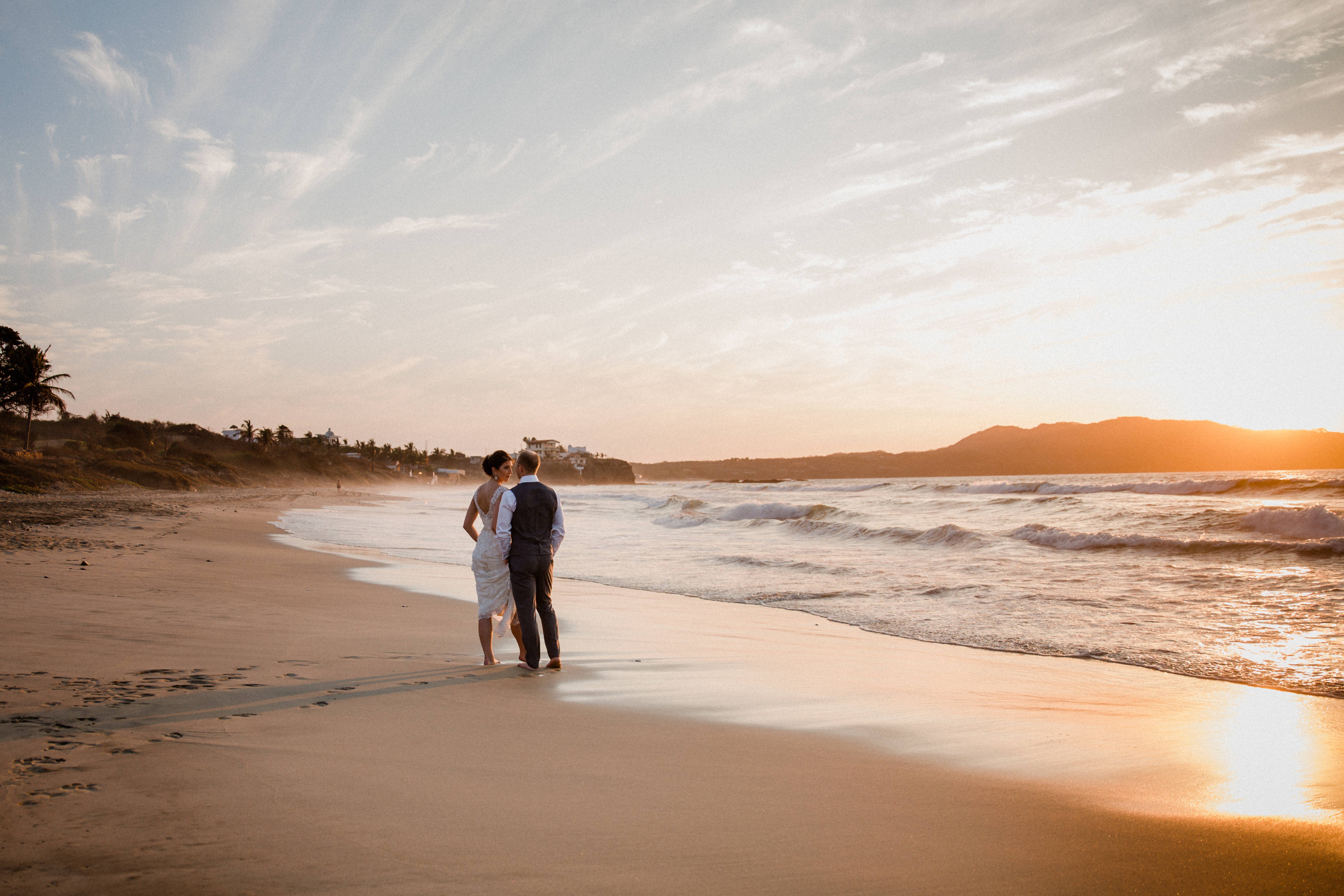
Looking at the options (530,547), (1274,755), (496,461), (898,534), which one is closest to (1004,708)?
(1274,755)

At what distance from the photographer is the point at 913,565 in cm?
1450

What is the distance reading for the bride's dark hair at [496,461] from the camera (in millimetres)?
6215

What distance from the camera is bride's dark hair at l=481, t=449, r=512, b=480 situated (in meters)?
6.21

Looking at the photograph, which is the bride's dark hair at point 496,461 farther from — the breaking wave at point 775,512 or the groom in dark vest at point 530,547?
the breaking wave at point 775,512

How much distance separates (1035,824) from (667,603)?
776cm

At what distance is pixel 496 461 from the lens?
6.28m

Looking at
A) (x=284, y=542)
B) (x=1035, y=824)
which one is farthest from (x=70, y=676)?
(x=284, y=542)

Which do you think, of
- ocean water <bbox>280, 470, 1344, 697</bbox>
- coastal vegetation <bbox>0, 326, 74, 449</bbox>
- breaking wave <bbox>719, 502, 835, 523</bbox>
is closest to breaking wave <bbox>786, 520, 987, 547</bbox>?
ocean water <bbox>280, 470, 1344, 697</bbox>

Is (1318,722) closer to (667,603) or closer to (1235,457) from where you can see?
(667,603)

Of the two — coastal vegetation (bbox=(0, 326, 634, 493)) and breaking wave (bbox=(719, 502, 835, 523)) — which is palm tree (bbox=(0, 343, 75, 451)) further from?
breaking wave (bbox=(719, 502, 835, 523))

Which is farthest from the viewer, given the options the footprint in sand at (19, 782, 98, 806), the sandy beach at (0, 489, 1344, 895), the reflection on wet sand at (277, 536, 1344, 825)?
the reflection on wet sand at (277, 536, 1344, 825)

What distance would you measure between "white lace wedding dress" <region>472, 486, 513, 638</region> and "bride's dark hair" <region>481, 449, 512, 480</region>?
179mm

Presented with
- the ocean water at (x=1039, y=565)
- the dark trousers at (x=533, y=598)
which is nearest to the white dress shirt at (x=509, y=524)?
the dark trousers at (x=533, y=598)

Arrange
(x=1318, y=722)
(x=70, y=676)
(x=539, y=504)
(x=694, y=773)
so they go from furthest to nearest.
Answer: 1. (x=539, y=504)
2. (x=1318, y=722)
3. (x=70, y=676)
4. (x=694, y=773)
